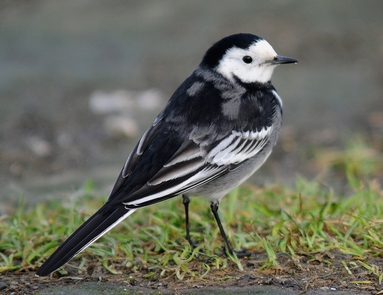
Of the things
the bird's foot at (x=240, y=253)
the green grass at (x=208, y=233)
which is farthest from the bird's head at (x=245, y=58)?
the bird's foot at (x=240, y=253)

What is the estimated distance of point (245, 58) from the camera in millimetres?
5184

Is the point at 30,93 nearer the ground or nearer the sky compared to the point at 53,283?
nearer the sky

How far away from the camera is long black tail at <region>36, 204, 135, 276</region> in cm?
411

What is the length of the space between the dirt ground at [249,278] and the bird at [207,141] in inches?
13.1

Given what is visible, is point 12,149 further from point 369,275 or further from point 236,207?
point 369,275

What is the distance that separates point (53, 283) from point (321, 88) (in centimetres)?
638

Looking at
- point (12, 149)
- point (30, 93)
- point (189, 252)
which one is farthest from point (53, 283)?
point (30, 93)

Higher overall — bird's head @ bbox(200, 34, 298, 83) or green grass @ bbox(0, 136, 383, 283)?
bird's head @ bbox(200, 34, 298, 83)

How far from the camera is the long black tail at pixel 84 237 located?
13.5 feet

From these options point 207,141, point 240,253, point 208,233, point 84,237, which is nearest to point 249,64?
point 207,141

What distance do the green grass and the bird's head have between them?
1.13 metres

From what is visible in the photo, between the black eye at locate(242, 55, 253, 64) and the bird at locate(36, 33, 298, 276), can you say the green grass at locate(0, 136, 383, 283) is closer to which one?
the bird at locate(36, 33, 298, 276)

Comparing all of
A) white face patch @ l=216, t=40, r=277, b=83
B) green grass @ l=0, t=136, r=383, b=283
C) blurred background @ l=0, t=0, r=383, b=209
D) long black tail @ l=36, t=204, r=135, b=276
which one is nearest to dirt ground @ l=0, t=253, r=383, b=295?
green grass @ l=0, t=136, r=383, b=283

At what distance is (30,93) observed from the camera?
935cm
